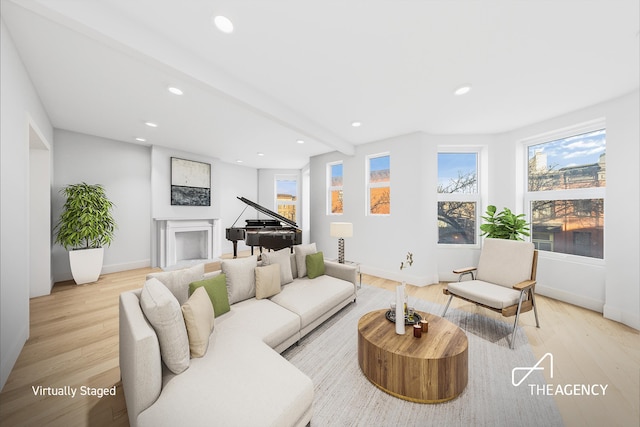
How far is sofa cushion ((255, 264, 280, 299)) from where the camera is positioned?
234 cm

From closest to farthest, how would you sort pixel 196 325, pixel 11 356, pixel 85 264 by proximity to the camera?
pixel 196 325, pixel 11 356, pixel 85 264

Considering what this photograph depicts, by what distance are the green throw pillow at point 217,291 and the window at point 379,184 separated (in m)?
3.37

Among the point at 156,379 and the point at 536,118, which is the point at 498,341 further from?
the point at 536,118

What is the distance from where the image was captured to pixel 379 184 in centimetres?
460

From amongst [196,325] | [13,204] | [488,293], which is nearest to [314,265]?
[196,325]

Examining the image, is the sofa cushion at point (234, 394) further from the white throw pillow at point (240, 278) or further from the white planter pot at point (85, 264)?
the white planter pot at point (85, 264)

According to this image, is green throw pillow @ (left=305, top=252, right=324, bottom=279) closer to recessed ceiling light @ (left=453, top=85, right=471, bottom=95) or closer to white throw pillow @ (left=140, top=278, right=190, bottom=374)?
white throw pillow @ (left=140, top=278, right=190, bottom=374)

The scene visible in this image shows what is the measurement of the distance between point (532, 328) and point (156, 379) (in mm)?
3564

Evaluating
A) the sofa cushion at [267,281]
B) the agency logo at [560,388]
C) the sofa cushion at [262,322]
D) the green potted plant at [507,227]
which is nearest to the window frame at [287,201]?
the sofa cushion at [267,281]

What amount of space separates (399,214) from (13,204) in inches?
186

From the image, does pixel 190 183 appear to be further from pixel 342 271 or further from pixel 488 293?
pixel 488 293

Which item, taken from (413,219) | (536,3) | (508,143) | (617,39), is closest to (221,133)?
(413,219)

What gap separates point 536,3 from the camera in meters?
1.49

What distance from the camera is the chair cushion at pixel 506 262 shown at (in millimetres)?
2586
